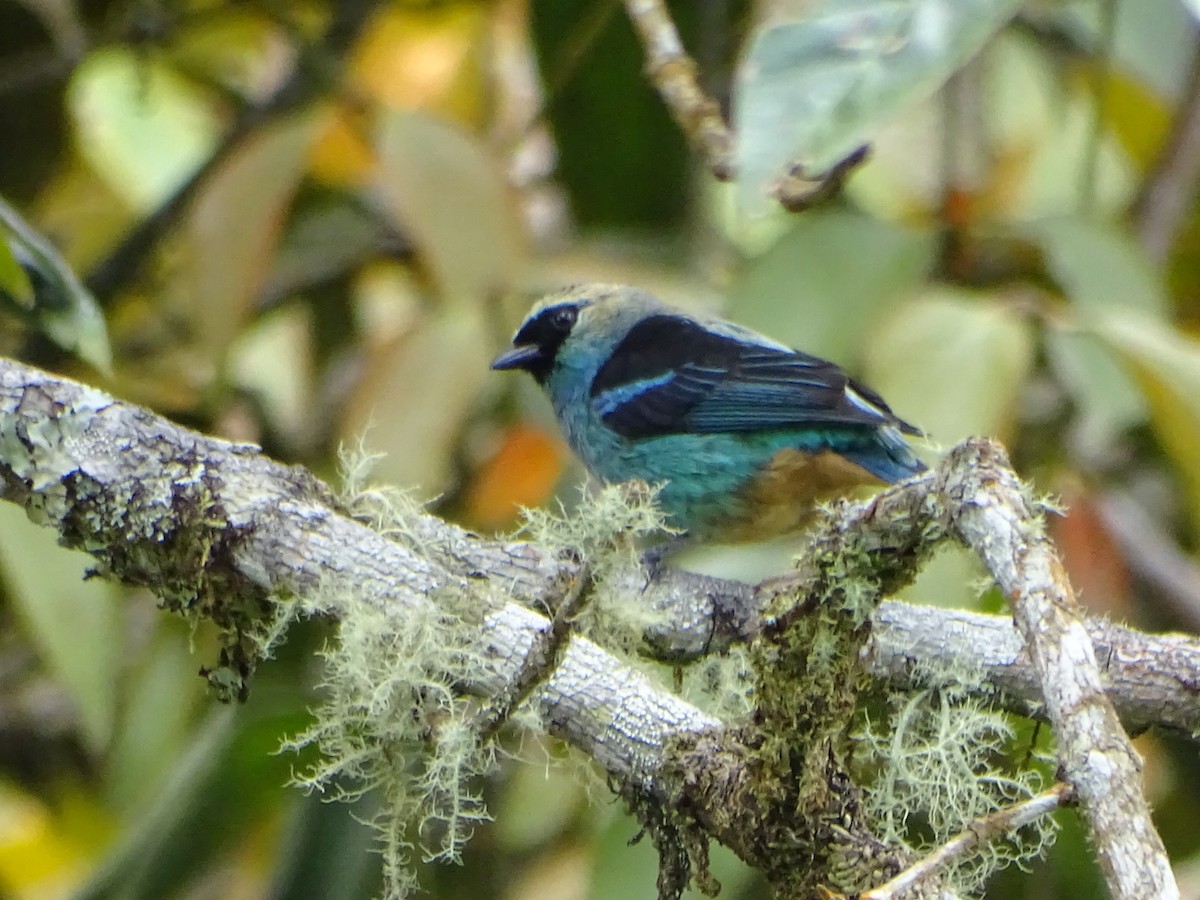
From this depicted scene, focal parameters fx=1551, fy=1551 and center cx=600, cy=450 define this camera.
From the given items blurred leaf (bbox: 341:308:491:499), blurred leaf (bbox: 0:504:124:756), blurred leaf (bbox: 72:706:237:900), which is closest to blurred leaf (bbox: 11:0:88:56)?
blurred leaf (bbox: 341:308:491:499)

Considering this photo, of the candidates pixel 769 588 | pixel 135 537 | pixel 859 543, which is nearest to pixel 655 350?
pixel 769 588

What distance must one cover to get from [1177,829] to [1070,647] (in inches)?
120

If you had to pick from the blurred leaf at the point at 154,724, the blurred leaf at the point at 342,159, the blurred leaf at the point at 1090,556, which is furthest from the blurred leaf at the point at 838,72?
the blurred leaf at the point at 342,159

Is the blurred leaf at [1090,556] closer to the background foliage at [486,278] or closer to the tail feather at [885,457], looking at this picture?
the background foliage at [486,278]

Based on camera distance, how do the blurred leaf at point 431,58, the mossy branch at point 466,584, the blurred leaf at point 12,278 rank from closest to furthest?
1. the mossy branch at point 466,584
2. the blurred leaf at point 12,278
3. the blurred leaf at point 431,58

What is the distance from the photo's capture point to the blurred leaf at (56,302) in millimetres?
2588

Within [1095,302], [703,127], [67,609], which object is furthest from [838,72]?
[67,609]

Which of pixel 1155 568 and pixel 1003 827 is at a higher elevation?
pixel 1003 827

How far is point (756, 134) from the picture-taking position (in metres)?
2.24

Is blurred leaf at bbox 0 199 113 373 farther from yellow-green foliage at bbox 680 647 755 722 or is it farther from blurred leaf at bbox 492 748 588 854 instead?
blurred leaf at bbox 492 748 588 854

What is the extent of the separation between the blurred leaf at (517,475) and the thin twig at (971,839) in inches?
89.8

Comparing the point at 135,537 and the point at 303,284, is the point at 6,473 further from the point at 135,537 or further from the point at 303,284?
the point at 303,284

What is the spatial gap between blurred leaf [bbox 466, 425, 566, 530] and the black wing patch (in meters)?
0.31

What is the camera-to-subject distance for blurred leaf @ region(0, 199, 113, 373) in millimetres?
2588
